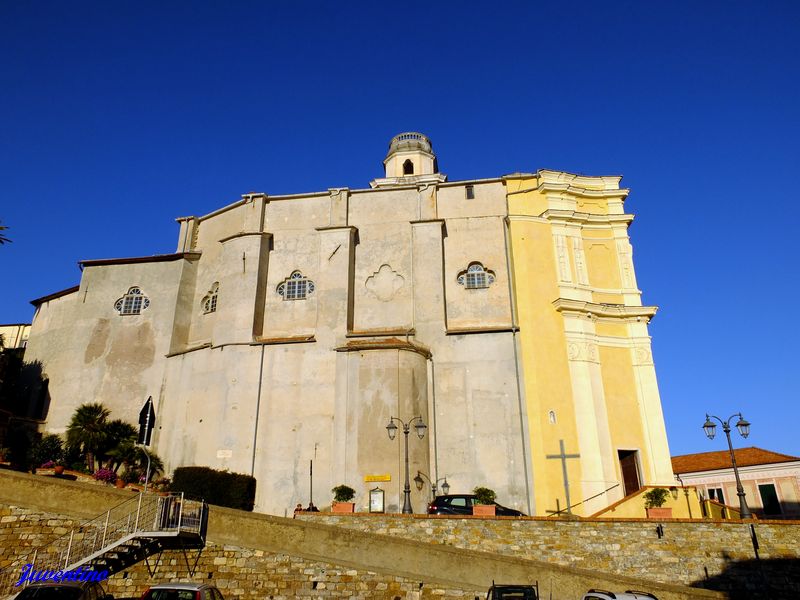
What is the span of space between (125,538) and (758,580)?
15.9 m

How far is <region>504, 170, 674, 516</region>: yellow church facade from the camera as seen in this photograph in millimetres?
24359

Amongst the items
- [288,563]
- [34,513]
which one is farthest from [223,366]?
[288,563]

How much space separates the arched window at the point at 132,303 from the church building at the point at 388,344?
8cm

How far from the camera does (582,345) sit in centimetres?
2662

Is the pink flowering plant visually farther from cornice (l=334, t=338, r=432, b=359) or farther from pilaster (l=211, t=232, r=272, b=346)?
cornice (l=334, t=338, r=432, b=359)

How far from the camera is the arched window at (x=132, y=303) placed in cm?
3030

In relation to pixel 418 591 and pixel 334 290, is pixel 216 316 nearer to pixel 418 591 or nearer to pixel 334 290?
pixel 334 290

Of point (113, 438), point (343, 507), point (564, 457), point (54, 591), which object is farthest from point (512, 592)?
point (113, 438)

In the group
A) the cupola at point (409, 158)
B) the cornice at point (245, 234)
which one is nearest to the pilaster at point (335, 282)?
the cornice at point (245, 234)

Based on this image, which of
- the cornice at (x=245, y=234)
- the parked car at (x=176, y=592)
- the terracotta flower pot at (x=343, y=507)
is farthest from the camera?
the cornice at (x=245, y=234)

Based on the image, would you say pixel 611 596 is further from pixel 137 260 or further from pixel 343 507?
pixel 137 260

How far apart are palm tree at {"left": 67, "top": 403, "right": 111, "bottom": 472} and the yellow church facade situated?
684 inches

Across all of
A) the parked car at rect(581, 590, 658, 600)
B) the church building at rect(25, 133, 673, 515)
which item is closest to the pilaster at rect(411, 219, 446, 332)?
the church building at rect(25, 133, 673, 515)

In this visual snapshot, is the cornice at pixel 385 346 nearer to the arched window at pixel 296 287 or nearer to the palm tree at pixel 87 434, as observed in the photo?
the arched window at pixel 296 287
